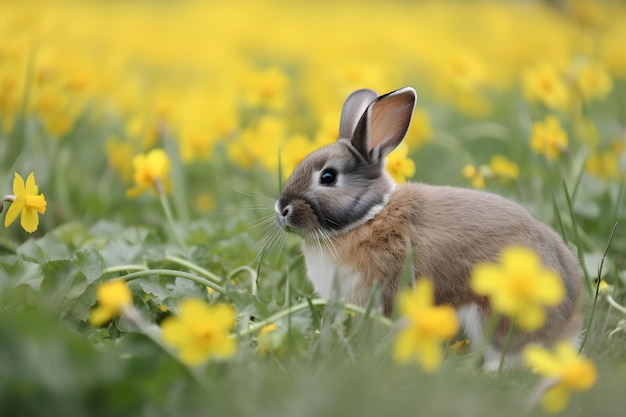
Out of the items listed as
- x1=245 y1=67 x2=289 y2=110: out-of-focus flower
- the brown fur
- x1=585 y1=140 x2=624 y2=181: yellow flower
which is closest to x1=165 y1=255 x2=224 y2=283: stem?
the brown fur

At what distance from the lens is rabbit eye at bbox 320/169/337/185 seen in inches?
124

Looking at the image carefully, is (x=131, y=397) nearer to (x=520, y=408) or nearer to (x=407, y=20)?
(x=520, y=408)

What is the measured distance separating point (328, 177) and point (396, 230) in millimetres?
336

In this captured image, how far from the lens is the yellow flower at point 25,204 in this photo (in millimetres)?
2795

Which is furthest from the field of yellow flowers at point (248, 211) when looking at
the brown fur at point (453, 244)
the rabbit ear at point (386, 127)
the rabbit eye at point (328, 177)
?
the rabbit eye at point (328, 177)

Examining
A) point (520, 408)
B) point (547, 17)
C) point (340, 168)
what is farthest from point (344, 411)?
point (547, 17)

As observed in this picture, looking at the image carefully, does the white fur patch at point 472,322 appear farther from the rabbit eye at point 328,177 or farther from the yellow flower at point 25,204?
the yellow flower at point 25,204

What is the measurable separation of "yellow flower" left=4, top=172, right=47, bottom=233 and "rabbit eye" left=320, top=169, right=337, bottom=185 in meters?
0.98

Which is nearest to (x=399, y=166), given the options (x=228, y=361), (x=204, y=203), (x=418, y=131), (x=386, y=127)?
(x=386, y=127)

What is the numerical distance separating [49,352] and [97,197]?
8.76ft

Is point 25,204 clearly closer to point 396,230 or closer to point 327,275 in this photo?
point 327,275

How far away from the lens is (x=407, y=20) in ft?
43.1

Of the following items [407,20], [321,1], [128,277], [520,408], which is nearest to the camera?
[520,408]

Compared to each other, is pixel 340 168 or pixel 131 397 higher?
pixel 340 168
